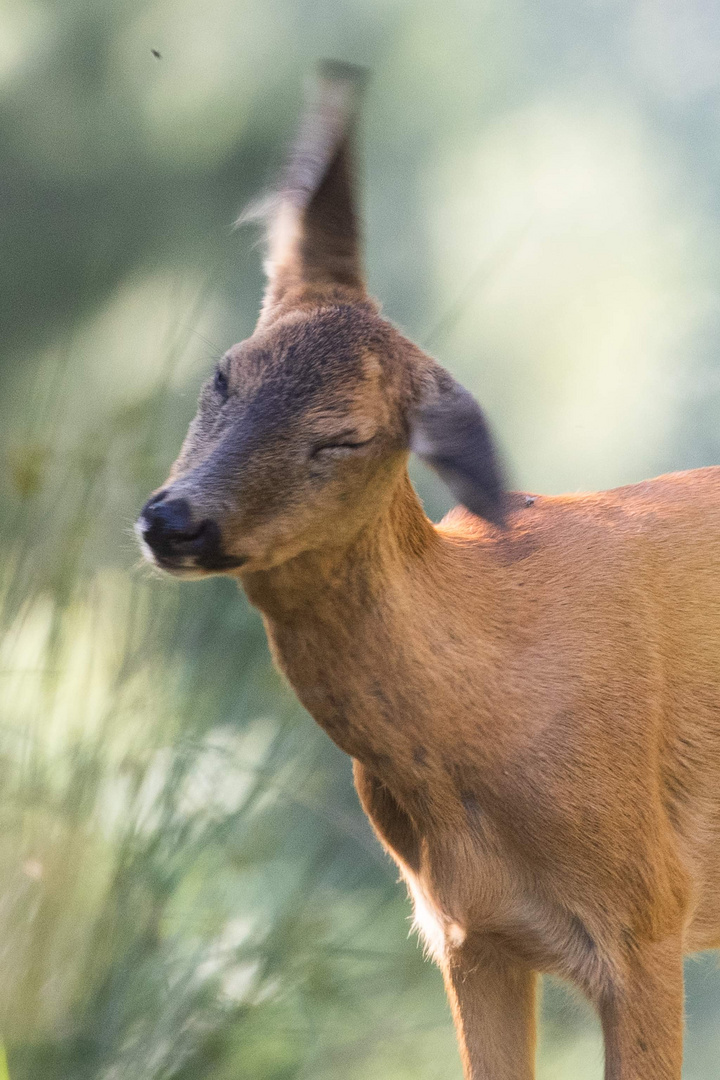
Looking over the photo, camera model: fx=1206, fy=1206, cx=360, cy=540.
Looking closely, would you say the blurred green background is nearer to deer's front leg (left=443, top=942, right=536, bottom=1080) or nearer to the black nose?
deer's front leg (left=443, top=942, right=536, bottom=1080)

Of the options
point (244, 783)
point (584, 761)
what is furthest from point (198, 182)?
point (584, 761)

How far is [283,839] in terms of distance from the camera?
66.3 inches

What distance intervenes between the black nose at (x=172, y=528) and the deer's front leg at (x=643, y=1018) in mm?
561

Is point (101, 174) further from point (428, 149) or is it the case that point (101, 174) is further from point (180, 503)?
point (180, 503)

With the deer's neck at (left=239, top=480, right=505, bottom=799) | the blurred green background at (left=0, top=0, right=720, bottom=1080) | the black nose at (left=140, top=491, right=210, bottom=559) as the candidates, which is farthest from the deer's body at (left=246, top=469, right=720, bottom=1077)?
the blurred green background at (left=0, top=0, right=720, bottom=1080)

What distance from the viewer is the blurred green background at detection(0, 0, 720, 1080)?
1.55 m

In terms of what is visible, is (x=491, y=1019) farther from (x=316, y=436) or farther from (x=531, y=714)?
(x=316, y=436)

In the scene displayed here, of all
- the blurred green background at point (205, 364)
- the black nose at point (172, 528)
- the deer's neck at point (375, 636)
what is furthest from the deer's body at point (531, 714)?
the blurred green background at point (205, 364)

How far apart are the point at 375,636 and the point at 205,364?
58 centimetres

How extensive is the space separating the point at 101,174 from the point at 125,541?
0.63 m

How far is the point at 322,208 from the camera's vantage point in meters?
1.06

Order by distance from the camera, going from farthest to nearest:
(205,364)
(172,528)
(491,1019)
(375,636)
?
(205,364)
(491,1019)
(375,636)
(172,528)

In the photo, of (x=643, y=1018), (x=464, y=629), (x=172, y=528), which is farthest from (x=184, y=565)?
(x=643, y=1018)

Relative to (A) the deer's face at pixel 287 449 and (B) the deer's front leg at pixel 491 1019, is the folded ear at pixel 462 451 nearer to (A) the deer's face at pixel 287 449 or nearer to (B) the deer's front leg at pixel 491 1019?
(A) the deer's face at pixel 287 449
